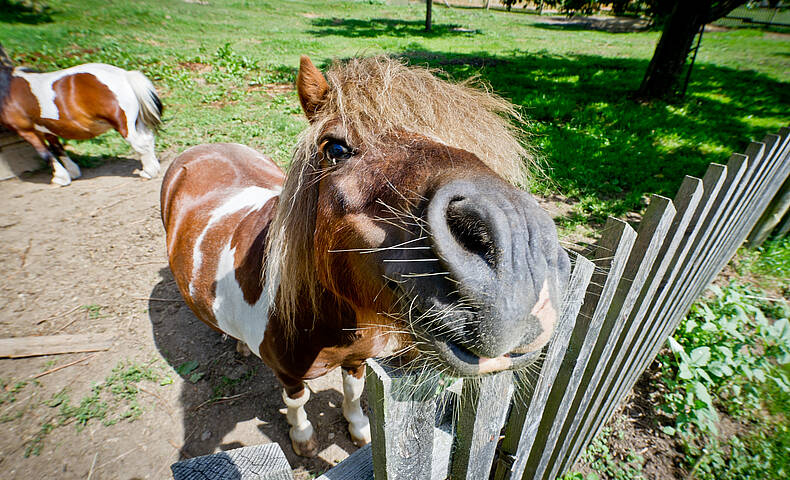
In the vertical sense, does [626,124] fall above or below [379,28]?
below

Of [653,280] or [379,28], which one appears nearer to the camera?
[653,280]

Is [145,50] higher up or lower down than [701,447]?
higher up

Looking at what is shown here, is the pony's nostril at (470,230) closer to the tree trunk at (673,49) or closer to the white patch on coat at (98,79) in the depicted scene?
the white patch on coat at (98,79)

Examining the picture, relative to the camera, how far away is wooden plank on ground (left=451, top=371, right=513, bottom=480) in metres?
1.07

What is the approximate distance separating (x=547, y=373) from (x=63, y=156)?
8867 millimetres

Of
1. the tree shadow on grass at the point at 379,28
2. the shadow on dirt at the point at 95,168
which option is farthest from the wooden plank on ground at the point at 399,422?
the tree shadow on grass at the point at 379,28

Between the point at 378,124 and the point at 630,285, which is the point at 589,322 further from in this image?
the point at 378,124

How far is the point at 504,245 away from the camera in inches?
33.2

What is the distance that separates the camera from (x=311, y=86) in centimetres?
152

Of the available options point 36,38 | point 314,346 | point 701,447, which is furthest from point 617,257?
point 36,38

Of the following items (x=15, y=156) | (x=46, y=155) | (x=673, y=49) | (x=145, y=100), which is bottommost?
(x=15, y=156)

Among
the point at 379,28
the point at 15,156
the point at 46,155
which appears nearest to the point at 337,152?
the point at 46,155

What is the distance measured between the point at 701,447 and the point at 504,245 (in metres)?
2.84

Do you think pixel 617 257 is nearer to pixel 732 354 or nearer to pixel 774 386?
pixel 732 354
